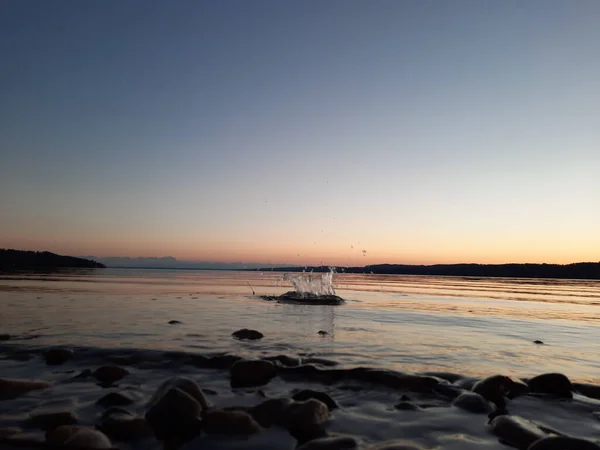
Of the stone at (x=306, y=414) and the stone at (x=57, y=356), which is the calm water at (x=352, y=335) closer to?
the stone at (x=57, y=356)

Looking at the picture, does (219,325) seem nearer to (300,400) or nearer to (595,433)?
(300,400)

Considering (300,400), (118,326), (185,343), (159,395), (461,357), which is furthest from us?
(118,326)

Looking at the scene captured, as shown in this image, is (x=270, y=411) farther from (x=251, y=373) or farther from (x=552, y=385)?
(x=552, y=385)

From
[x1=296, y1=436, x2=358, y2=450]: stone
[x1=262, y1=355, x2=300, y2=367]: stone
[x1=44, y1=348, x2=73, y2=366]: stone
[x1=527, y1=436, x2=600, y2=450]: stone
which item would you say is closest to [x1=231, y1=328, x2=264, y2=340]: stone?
[x1=262, y1=355, x2=300, y2=367]: stone

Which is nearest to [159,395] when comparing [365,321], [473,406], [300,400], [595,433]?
[300,400]

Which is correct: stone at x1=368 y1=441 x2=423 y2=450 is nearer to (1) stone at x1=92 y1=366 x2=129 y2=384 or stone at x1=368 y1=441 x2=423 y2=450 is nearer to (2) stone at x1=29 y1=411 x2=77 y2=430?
(2) stone at x1=29 y1=411 x2=77 y2=430

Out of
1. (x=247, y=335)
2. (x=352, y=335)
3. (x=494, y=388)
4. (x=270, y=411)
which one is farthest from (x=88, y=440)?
(x=352, y=335)

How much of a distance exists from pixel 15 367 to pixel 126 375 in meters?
2.47

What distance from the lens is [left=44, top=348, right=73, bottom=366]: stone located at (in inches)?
354

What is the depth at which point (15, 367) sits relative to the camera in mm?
8430

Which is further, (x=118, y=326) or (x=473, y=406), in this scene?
(x=118, y=326)

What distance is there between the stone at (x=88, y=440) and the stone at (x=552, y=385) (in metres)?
7.17

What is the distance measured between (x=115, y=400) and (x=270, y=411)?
8.11ft

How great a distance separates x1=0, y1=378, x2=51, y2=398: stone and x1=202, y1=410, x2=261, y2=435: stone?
11.2ft
